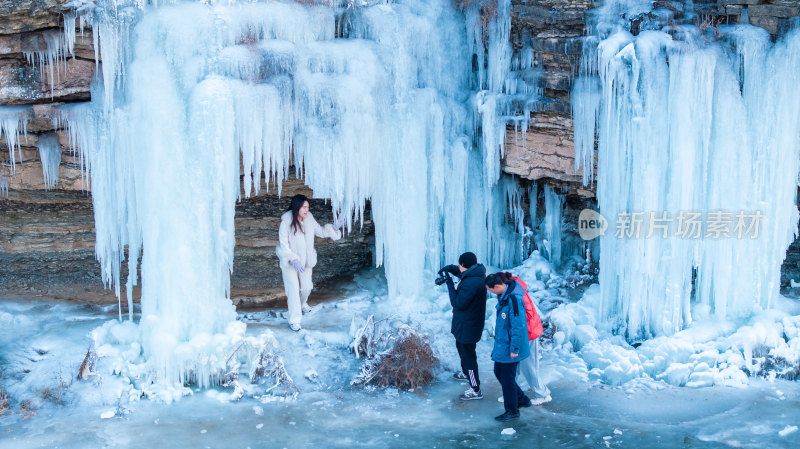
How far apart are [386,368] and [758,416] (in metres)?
3.43

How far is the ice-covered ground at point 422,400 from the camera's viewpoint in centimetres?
666

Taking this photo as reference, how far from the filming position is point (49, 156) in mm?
8945

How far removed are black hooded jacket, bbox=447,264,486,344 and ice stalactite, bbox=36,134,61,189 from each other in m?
4.94

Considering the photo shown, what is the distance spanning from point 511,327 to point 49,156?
18.6 ft

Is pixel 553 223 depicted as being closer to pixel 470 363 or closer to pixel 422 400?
pixel 470 363

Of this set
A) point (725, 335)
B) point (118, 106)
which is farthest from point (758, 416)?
point (118, 106)

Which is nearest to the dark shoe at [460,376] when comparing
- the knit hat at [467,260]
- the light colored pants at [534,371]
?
the light colored pants at [534,371]

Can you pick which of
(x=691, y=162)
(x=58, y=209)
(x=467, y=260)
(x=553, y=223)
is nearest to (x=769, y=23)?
(x=691, y=162)

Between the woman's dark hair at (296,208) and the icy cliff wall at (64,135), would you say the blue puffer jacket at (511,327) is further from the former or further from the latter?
the icy cliff wall at (64,135)

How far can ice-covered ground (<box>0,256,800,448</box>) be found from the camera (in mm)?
6660

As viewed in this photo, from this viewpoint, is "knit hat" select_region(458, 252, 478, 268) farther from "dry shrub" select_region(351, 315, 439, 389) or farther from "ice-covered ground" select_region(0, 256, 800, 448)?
"ice-covered ground" select_region(0, 256, 800, 448)

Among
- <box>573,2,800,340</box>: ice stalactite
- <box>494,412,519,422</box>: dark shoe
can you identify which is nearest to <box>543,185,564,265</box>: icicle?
<box>573,2,800,340</box>: ice stalactite

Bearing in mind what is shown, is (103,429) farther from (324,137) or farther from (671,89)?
(671,89)

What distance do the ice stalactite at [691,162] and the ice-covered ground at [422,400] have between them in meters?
0.48
